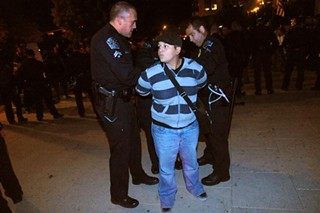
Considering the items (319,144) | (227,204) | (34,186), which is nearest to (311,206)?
(227,204)

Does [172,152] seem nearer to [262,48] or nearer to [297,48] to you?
[262,48]

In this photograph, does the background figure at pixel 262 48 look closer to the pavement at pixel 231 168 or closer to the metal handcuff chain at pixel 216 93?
the pavement at pixel 231 168

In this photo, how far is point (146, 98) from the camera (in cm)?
394

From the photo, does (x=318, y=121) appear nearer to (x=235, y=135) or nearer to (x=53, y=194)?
(x=235, y=135)

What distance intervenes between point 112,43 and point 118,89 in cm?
53

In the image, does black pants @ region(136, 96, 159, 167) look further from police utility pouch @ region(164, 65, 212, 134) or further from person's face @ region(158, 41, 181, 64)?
person's face @ region(158, 41, 181, 64)

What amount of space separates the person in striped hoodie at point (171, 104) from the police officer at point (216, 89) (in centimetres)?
40

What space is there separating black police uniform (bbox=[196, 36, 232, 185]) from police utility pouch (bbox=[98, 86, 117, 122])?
1.09 m

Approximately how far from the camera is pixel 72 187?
13.8 ft

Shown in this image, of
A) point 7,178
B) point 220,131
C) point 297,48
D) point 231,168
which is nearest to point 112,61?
point 220,131

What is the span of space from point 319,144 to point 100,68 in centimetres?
369

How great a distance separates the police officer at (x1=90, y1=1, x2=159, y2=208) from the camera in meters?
3.10

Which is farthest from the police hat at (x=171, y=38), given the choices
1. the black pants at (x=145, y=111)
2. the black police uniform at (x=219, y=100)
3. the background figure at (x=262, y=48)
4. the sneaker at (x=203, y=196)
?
the background figure at (x=262, y=48)

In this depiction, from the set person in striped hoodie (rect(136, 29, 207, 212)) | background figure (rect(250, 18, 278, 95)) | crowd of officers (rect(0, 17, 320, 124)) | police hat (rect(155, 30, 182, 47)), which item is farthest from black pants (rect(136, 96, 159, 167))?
background figure (rect(250, 18, 278, 95))
